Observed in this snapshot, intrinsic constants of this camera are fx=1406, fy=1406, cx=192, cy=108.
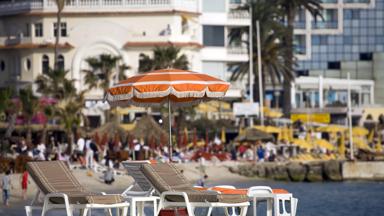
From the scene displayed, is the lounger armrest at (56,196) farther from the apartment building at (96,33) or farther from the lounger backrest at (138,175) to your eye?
the apartment building at (96,33)

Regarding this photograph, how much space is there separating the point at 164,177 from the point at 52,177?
71.8 inches

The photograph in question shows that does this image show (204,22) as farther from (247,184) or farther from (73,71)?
(247,184)

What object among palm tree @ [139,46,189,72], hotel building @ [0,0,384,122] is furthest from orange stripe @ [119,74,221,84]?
palm tree @ [139,46,189,72]

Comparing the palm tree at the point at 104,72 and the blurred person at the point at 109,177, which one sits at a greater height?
the palm tree at the point at 104,72

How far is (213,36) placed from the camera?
86000 millimetres

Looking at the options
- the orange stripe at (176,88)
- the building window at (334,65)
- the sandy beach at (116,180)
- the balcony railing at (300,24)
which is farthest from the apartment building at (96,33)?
the orange stripe at (176,88)

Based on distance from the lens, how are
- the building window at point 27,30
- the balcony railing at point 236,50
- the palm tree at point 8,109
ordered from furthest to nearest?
1. the balcony railing at point 236,50
2. the building window at point 27,30
3. the palm tree at point 8,109

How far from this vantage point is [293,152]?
229 feet

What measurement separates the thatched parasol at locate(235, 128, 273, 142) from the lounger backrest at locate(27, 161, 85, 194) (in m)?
46.4

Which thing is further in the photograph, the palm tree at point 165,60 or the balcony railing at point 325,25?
the balcony railing at point 325,25

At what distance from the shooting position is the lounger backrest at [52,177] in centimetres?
2181

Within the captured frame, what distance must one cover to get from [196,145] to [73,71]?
570 inches

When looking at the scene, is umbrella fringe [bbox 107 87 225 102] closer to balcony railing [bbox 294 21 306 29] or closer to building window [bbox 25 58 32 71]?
building window [bbox 25 58 32 71]

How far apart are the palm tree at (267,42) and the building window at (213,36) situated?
27.4 inches
